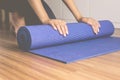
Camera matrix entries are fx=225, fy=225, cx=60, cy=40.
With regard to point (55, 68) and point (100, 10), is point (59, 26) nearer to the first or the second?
point (55, 68)

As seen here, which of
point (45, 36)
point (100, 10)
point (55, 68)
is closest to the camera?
point (55, 68)

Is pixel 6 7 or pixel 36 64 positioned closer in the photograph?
pixel 36 64

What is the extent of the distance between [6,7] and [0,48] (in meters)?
0.89

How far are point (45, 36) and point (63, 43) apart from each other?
0.19m

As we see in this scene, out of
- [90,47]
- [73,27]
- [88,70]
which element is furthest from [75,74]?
[73,27]

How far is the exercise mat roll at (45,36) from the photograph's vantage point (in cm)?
141

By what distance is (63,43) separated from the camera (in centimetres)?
158

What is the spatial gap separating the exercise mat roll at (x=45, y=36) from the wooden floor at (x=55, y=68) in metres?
0.10

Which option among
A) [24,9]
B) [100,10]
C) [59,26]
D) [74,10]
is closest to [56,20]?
[59,26]

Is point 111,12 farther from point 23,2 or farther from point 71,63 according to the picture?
point 71,63

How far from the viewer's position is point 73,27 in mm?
1602

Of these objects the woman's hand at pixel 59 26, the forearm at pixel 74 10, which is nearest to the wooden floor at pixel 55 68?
the woman's hand at pixel 59 26

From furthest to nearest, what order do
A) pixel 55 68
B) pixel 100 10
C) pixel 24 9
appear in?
1. pixel 100 10
2. pixel 24 9
3. pixel 55 68

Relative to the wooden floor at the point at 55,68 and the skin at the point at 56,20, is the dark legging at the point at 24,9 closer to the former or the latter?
the skin at the point at 56,20
